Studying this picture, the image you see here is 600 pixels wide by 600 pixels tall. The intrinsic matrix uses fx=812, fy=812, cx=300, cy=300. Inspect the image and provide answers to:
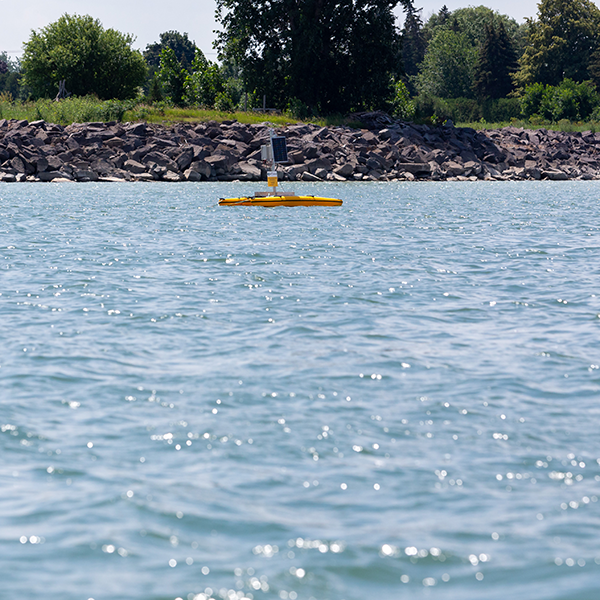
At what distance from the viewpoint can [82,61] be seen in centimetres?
5847

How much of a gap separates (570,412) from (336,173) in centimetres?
3742

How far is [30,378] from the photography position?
7344mm

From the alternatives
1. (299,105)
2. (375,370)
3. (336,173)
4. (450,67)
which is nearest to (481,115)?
(450,67)

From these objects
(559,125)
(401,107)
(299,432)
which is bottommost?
(299,432)

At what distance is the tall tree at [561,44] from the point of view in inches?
3580

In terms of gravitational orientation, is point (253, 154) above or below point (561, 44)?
below

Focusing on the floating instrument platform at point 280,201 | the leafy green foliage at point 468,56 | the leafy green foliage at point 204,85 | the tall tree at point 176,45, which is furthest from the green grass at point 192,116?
the tall tree at point 176,45

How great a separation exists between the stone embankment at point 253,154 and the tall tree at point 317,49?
3.48 m

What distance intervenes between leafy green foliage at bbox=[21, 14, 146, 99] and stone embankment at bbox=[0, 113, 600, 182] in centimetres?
1332

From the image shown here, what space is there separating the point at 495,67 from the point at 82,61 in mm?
51701

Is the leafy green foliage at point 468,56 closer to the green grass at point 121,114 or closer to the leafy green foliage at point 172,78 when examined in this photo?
the leafy green foliage at point 172,78

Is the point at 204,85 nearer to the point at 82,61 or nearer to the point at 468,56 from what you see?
the point at 82,61

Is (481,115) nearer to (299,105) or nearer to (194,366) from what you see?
(299,105)

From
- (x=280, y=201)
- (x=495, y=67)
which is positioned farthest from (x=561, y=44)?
(x=280, y=201)
